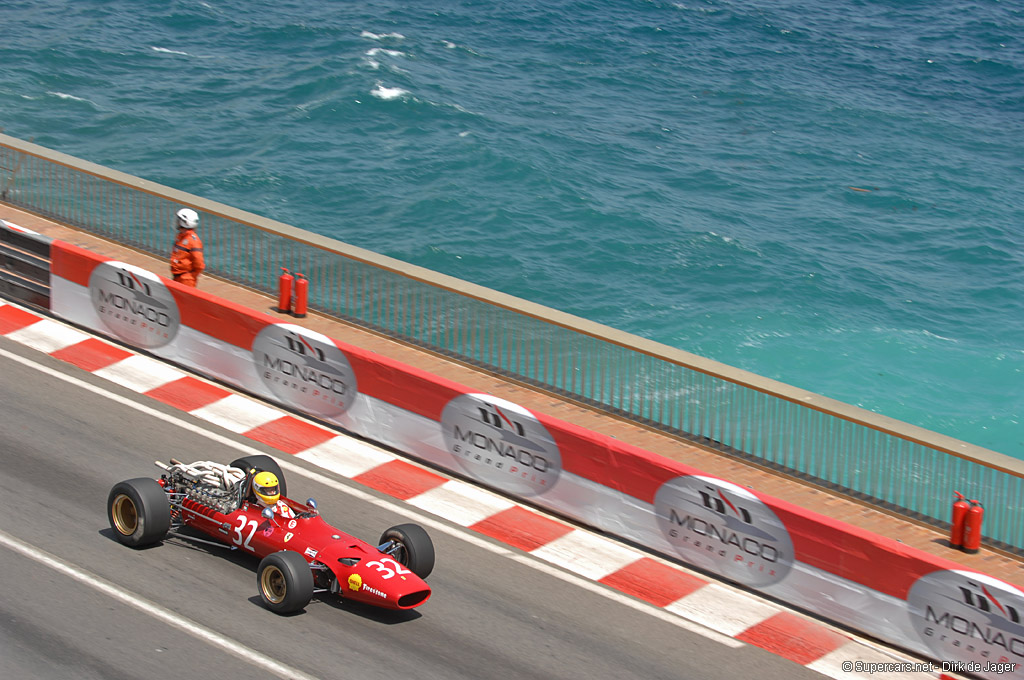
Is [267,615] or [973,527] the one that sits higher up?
[973,527]

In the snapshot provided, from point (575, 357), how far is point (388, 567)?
481 centimetres

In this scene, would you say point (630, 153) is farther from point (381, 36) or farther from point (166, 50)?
point (166, 50)

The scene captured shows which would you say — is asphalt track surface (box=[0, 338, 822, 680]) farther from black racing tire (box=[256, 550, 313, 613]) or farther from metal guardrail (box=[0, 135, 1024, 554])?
metal guardrail (box=[0, 135, 1024, 554])

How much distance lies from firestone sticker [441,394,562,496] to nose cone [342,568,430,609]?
124 inches

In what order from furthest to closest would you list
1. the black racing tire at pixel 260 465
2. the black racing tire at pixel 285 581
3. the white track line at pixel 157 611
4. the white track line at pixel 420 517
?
the black racing tire at pixel 260 465
the white track line at pixel 420 517
the black racing tire at pixel 285 581
the white track line at pixel 157 611

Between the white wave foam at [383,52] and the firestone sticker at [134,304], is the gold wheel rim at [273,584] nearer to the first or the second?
the firestone sticker at [134,304]

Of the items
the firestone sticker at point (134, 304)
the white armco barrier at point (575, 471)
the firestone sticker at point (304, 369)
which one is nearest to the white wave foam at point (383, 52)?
the white armco barrier at point (575, 471)

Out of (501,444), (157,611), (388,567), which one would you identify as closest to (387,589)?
(388,567)

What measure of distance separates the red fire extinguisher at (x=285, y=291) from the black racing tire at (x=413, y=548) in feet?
21.9

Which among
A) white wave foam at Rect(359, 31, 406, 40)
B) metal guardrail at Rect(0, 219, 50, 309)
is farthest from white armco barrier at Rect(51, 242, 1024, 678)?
white wave foam at Rect(359, 31, 406, 40)

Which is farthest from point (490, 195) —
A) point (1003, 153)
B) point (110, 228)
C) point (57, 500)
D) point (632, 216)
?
point (57, 500)

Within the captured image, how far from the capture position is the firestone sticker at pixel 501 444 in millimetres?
12586

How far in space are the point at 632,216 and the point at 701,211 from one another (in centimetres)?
267

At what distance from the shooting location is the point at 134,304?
15.5 metres
